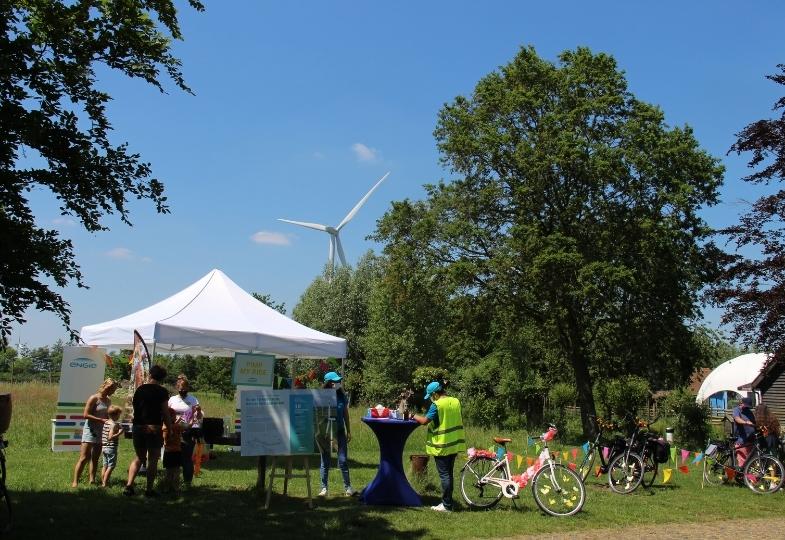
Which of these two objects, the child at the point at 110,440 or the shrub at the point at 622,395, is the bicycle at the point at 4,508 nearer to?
the child at the point at 110,440

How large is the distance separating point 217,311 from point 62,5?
7.73 meters

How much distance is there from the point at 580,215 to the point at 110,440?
59.8 ft

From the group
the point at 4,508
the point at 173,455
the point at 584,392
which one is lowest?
the point at 4,508

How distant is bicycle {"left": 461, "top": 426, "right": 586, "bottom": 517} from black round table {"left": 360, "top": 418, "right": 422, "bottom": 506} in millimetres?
795

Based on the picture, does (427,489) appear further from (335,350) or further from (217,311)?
(217,311)

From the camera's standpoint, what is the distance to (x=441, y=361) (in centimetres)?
4819

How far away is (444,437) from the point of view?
9.12 meters

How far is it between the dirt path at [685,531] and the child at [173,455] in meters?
4.43

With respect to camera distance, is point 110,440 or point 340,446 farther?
point 340,446

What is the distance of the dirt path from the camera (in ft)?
26.6

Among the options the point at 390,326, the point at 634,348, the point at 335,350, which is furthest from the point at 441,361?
the point at 335,350

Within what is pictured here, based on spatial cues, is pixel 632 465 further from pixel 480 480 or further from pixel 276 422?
pixel 276 422

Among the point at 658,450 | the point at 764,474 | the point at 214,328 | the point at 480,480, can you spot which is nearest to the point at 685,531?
the point at 480,480

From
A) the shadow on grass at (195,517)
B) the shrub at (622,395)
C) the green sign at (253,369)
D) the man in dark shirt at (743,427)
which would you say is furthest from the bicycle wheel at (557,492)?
the shrub at (622,395)
